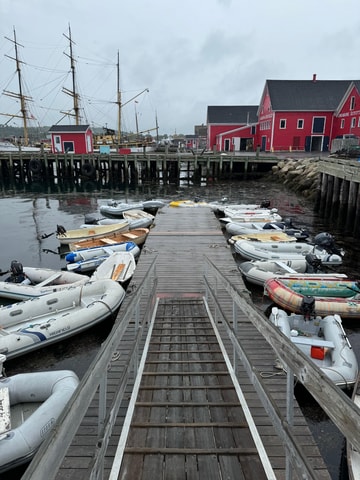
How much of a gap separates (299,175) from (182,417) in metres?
29.0

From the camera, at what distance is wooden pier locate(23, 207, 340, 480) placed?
74.0 inches

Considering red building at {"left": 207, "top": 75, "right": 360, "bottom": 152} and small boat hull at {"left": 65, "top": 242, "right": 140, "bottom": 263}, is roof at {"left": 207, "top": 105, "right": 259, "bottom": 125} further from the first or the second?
small boat hull at {"left": 65, "top": 242, "right": 140, "bottom": 263}

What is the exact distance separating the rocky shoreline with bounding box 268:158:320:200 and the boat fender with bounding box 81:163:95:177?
64.3ft

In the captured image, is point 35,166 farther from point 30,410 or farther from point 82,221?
point 30,410

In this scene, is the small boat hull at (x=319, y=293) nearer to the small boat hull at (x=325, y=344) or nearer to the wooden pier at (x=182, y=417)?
the small boat hull at (x=325, y=344)

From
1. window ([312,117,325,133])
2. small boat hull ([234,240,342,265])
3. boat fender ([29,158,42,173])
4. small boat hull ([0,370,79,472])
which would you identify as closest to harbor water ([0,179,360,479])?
small boat hull ([234,240,342,265])

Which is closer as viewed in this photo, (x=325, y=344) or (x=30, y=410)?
(x=30, y=410)

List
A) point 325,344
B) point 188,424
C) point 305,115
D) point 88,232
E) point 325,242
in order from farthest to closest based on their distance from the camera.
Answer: point 305,115 < point 88,232 < point 325,242 < point 325,344 < point 188,424

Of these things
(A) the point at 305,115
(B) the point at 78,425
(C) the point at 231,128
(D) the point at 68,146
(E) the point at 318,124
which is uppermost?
(A) the point at 305,115

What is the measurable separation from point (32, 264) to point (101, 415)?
12697mm

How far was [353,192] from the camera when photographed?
19.2 m

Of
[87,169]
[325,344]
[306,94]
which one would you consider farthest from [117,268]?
[306,94]

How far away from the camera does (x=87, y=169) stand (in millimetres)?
38906

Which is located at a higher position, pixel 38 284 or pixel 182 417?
pixel 182 417
